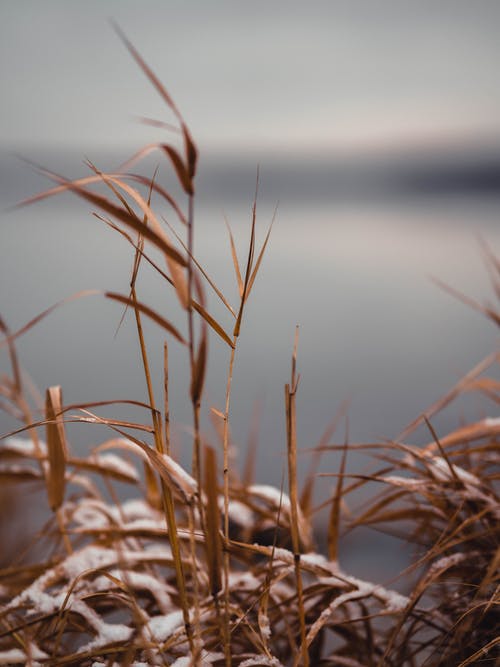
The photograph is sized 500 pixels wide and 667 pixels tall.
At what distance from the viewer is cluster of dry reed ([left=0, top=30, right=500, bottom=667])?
34 cm

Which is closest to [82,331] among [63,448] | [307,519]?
[307,519]

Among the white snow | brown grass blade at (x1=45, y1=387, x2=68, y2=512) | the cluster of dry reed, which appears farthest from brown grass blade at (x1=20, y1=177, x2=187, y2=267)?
the white snow

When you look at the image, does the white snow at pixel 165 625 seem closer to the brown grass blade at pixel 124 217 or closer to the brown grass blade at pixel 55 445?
the brown grass blade at pixel 55 445

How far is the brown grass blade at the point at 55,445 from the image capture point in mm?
420

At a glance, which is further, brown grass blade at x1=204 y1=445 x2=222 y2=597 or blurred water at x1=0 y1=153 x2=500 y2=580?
blurred water at x1=0 y1=153 x2=500 y2=580

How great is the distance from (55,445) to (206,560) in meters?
0.16

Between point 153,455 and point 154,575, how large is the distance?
0.91 ft

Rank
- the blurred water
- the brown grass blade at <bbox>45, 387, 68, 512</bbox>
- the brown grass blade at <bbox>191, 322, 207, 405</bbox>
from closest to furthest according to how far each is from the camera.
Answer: the brown grass blade at <bbox>191, 322, 207, 405</bbox>
the brown grass blade at <bbox>45, 387, 68, 512</bbox>
the blurred water

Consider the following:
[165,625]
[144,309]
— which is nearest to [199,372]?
[144,309]

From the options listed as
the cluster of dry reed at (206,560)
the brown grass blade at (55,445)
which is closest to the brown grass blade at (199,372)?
the cluster of dry reed at (206,560)

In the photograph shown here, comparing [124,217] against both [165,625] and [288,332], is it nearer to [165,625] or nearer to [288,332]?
[165,625]

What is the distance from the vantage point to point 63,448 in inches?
16.4

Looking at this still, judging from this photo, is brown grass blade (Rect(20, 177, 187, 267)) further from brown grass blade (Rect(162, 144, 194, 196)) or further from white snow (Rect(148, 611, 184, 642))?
white snow (Rect(148, 611, 184, 642))

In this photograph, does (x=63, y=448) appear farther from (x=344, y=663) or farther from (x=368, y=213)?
(x=368, y=213)
